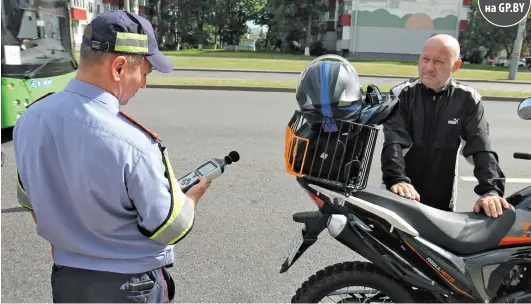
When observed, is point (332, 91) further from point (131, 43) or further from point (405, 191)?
point (131, 43)

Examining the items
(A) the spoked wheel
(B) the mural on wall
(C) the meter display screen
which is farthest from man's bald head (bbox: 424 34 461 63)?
(B) the mural on wall

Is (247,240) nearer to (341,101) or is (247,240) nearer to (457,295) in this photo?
(457,295)

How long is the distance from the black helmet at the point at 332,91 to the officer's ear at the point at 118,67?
2.52 feet

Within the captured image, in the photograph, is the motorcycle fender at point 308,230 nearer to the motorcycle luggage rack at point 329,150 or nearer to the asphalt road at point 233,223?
the motorcycle luggage rack at point 329,150

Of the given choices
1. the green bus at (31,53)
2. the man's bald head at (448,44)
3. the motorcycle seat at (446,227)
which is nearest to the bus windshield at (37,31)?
the green bus at (31,53)

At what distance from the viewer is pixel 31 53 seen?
726 centimetres

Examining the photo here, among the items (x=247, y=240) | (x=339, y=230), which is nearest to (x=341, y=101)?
(x=339, y=230)

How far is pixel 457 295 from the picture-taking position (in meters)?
2.03

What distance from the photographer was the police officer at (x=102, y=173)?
1.34 m

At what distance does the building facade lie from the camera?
139 feet

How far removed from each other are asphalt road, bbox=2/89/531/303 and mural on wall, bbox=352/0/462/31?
36754 mm

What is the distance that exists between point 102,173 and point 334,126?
94 centimetres

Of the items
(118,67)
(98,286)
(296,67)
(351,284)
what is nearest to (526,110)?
(351,284)

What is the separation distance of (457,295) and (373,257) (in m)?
0.45
